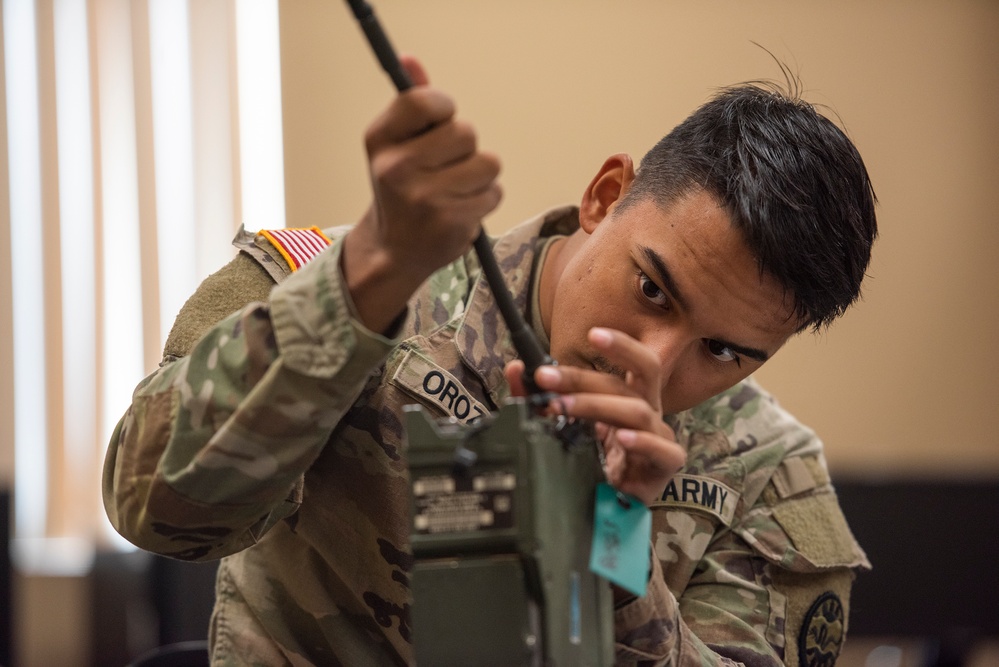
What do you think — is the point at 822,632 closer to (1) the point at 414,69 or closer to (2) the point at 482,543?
(2) the point at 482,543

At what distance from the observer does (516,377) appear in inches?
34.5

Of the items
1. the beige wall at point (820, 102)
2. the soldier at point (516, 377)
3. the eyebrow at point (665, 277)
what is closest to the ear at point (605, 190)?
the soldier at point (516, 377)

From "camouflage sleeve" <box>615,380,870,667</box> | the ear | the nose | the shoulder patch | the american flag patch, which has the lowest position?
the shoulder patch

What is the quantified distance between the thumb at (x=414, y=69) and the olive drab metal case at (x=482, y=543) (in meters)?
0.25

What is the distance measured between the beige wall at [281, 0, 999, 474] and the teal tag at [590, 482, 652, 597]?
2117 millimetres

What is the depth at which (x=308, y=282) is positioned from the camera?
0.81m

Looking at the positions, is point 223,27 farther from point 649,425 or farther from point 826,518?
point 649,425

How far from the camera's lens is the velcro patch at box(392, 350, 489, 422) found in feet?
3.84

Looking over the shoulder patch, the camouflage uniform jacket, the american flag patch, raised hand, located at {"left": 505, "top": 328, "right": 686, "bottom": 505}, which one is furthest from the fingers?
the shoulder patch

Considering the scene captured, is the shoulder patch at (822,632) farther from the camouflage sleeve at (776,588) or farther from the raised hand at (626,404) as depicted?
the raised hand at (626,404)

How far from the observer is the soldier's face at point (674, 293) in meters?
1.12

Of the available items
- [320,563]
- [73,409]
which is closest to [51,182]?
[73,409]

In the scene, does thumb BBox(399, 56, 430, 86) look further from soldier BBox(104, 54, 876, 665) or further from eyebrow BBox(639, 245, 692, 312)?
eyebrow BBox(639, 245, 692, 312)

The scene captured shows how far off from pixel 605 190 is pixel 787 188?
0.89ft
